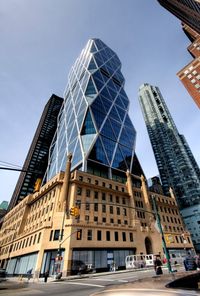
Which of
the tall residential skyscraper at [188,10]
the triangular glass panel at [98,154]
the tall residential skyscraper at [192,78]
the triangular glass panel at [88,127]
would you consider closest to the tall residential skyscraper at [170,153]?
the triangular glass panel at [98,154]

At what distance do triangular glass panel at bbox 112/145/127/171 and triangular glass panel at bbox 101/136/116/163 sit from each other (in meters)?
2.49

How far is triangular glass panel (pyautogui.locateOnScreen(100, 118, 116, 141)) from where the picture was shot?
7992cm

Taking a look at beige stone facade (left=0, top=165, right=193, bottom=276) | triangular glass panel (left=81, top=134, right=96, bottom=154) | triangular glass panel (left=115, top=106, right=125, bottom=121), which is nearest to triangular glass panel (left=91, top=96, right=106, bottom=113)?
triangular glass panel (left=115, top=106, right=125, bottom=121)

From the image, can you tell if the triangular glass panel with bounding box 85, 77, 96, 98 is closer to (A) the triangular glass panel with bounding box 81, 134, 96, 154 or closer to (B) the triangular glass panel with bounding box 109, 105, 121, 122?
(B) the triangular glass panel with bounding box 109, 105, 121, 122

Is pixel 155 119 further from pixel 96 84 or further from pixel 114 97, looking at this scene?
pixel 96 84

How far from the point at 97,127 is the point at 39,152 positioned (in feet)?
245

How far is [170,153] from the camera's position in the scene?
424 feet

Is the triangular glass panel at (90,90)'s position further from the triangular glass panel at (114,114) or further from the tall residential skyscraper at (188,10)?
the tall residential skyscraper at (188,10)

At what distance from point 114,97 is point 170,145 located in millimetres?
61048

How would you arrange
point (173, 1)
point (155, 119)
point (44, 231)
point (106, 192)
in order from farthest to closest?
1. point (155, 119)
2. point (173, 1)
3. point (106, 192)
4. point (44, 231)

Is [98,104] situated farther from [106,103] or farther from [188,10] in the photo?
[188,10]

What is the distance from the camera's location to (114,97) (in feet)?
347

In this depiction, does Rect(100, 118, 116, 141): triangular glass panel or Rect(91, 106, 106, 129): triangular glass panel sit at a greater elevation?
Rect(91, 106, 106, 129): triangular glass panel

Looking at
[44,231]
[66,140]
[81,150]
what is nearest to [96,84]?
[66,140]
